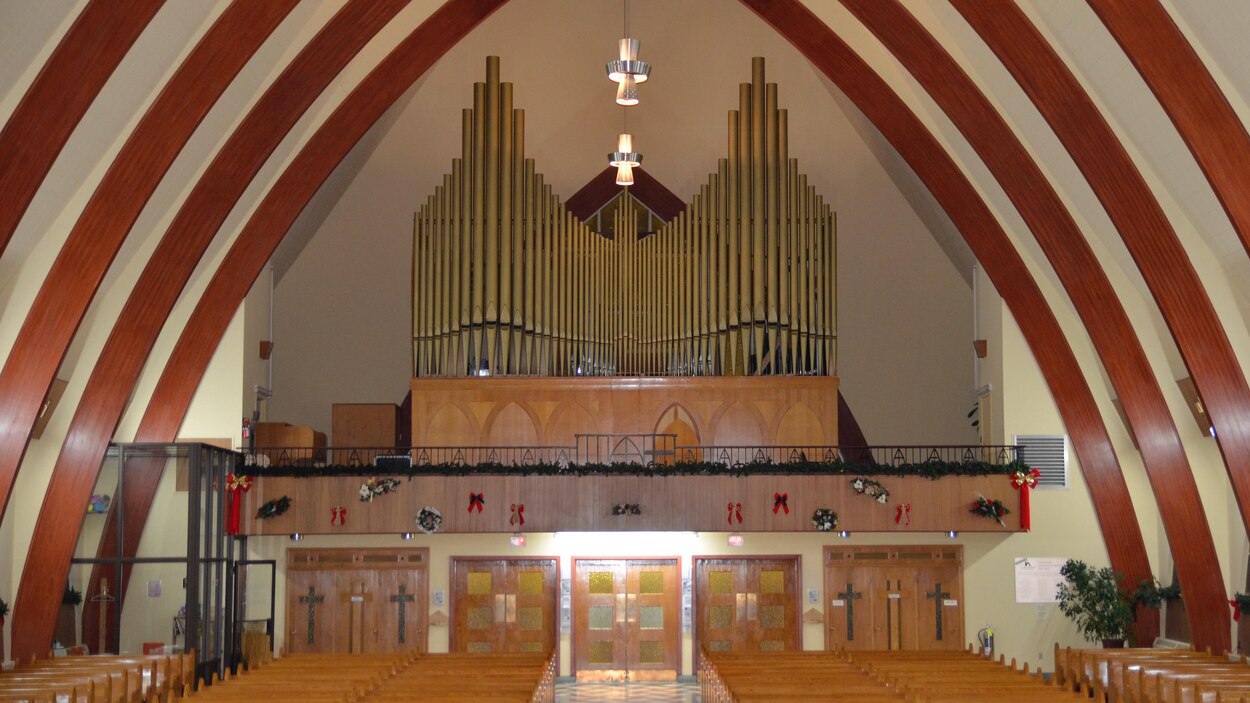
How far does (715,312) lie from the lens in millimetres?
18859

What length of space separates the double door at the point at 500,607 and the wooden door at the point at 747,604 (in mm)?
2124

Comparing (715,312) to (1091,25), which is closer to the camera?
(1091,25)

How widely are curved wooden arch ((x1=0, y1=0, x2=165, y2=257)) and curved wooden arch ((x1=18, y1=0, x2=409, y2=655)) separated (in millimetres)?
3906

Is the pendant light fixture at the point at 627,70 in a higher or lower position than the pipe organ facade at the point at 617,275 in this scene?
higher

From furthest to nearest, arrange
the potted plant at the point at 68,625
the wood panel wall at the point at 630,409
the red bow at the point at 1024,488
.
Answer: the wood panel wall at the point at 630,409
the red bow at the point at 1024,488
the potted plant at the point at 68,625

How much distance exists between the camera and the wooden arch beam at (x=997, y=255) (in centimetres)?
1761

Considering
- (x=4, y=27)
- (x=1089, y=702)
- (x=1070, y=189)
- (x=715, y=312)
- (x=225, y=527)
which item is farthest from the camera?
(x=715, y=312)

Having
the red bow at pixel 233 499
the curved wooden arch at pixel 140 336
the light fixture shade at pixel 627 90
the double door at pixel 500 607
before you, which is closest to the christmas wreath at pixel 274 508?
the red bow at pixel 233 499

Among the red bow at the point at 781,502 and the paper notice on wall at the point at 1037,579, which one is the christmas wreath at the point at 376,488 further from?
the paper notice on wall at the point at 1037,579

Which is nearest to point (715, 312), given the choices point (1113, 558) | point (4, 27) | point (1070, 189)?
point (1070, 189)

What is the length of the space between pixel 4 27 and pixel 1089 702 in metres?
10.2

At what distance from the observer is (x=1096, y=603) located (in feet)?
60.1

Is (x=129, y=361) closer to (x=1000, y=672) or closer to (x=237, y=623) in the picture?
(x=237, y=623)

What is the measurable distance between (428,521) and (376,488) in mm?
787
